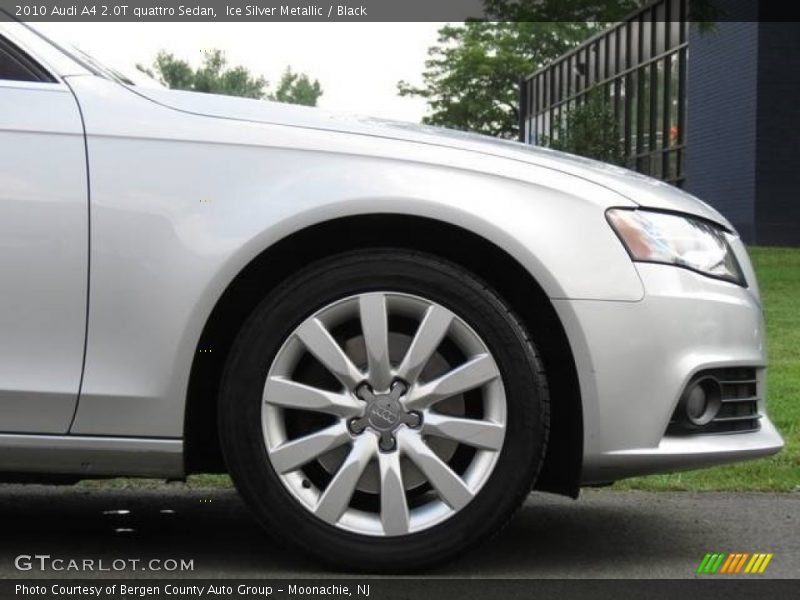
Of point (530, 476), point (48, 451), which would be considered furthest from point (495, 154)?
point (48, 451)

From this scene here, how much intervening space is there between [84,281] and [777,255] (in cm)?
2061

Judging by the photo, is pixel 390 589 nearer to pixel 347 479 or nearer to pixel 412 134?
pixel 347 479

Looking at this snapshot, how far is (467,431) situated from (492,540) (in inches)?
30.5

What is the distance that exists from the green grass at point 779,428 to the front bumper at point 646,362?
1.60m

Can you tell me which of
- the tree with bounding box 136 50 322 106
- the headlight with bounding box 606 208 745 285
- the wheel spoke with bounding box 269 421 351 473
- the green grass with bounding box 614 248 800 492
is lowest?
the green grass with bounding box 614 248 800 492

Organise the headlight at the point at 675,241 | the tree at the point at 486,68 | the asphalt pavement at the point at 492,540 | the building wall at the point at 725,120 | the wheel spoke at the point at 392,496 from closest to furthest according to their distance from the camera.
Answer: the wheel spoke at the point at 392,496 < the headlight at the point at 675,241 < the asphalt pavement at the point at 492,540 < the building wall at the point at 725,120 < the tree at the point at 486,68

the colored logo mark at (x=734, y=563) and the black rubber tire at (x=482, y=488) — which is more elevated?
the black rubber tire at (x=482, y=488)

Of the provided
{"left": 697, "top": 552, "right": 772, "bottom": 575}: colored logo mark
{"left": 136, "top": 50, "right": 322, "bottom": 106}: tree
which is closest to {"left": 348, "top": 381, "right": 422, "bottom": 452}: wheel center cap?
{"left": 697, "top": 552, "right": 772, "bottom": 575}: colored logo mark

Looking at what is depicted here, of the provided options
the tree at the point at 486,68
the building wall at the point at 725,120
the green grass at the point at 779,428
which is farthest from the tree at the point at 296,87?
the green grass at the point at 779,428

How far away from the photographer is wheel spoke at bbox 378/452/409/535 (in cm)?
348

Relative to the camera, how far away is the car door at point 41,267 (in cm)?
349

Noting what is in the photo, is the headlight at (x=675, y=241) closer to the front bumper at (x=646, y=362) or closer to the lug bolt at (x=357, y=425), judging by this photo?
the front bumper at (x=646, y=362)

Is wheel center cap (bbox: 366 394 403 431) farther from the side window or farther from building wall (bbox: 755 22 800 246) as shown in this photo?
building wall (bbox: 755 22 800 246)

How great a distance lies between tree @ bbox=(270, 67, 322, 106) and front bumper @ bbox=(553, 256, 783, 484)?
102 m
